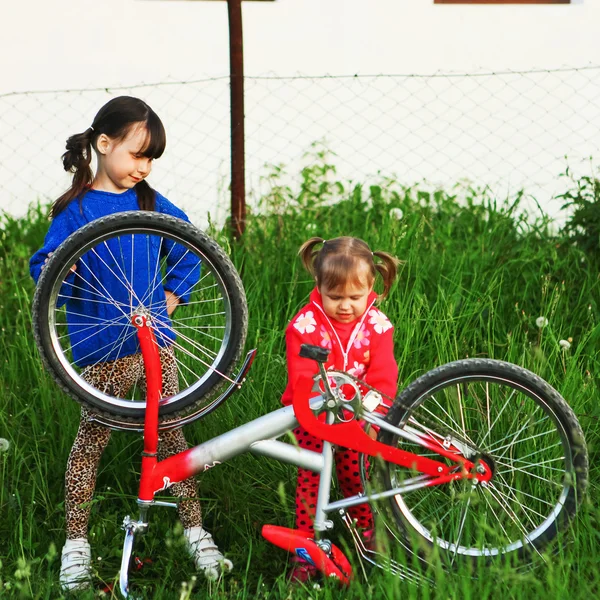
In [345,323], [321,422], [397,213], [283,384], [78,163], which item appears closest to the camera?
[321,422]

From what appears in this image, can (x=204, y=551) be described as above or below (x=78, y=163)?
below

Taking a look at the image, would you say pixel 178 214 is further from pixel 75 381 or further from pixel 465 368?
pixel 465 368

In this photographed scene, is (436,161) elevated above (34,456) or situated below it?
above

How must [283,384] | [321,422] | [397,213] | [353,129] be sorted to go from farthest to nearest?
[353,129], [397,213], [283,384], [321,422]

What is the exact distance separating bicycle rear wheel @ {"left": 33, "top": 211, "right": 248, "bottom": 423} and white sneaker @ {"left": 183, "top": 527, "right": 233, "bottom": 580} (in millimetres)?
461

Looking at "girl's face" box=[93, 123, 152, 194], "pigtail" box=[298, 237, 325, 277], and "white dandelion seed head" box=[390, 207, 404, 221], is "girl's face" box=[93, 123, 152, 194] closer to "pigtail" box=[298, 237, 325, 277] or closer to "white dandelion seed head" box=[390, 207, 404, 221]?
"pigtail" box=[298, 237, 325, 277]

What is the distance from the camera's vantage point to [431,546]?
268 cm

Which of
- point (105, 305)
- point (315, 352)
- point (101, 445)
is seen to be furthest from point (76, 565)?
point (315, 352)

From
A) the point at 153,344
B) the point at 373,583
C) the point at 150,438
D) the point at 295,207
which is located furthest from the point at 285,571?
the point at 295,207

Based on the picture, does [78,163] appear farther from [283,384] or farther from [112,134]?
[283,384]

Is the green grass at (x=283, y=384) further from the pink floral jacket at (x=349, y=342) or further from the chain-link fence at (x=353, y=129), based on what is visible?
the chain-link fence at (x=353, y=129)

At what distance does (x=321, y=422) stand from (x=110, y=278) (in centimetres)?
78

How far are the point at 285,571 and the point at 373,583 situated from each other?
0.29 m

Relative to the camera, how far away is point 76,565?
2889 millimetres
